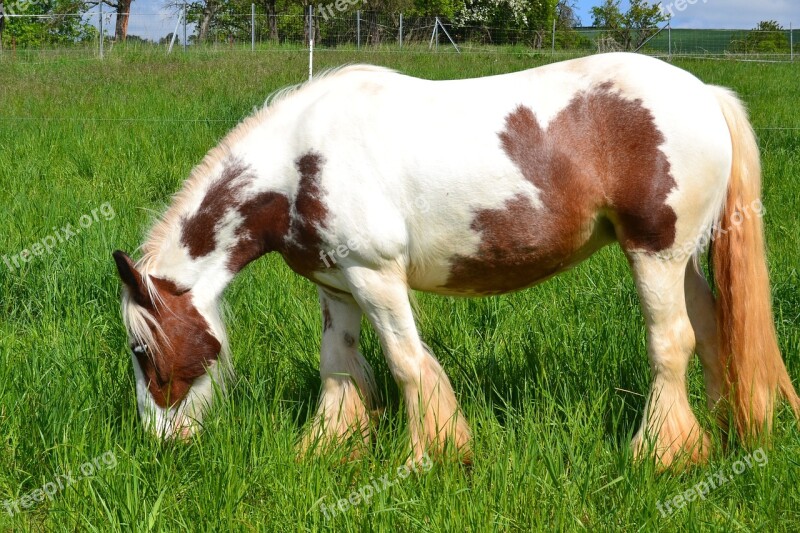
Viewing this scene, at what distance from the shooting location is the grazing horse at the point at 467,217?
2.96 metres

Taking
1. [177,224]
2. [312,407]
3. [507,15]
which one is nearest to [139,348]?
[177,224]

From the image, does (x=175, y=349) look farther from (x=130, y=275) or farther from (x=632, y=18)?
(x=632, y=18)

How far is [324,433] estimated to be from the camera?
3.14 m

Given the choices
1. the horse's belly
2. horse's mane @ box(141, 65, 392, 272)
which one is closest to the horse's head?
horse's mane @ box(141, 65, 392, 272)

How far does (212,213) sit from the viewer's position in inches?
123

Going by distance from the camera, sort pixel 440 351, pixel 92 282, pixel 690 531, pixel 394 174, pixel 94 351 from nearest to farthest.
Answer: pixel 690 531 < pixel 394 174 < pixel 94 351 < pixel 440 351 < pixel 92 282

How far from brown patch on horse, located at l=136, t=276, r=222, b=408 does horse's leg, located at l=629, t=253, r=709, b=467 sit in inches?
68.8

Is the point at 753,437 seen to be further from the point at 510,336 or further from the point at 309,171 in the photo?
the point at 309,171

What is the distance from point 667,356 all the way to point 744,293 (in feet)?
1.46

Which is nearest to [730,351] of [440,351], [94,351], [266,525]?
[440,351]

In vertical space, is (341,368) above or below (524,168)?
below

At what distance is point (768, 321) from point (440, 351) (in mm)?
1551

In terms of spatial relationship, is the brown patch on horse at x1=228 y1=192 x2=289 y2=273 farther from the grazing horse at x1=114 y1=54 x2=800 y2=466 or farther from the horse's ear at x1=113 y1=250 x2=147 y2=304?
the horse's ear at x1=113 y1=250 x2=147 y2=304

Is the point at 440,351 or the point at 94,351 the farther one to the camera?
the point at 440,351
